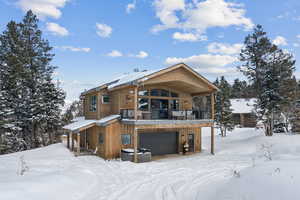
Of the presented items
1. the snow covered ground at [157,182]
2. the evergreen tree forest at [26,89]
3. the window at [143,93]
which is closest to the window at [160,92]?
the window at [143,93]

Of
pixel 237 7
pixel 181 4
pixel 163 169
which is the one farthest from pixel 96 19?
pixel 163 169

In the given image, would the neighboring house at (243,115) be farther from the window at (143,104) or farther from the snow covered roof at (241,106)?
the window at (143,104)

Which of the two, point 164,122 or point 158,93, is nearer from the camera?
point 164,122

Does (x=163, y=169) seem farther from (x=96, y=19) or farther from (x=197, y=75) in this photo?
(x=96, y=19)

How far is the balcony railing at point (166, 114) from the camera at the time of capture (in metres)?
13.9

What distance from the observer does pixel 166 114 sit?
51.9ft

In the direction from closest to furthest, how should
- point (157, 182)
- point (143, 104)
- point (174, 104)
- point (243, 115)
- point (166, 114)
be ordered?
point (157, 182)
point (143, 104)
point (166, 114)
point (174, 104)
point (243, 115)

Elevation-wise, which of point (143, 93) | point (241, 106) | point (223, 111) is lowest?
point (223, 111)

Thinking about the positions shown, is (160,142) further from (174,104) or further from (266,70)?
(266,70)

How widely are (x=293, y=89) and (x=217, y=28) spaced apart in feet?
28.7

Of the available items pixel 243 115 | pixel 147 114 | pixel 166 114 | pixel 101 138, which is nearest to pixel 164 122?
pixel 147 114

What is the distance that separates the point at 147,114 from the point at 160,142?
345 centimetres

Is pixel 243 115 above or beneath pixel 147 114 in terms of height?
beneath

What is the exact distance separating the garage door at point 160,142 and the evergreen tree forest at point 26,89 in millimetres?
11451
